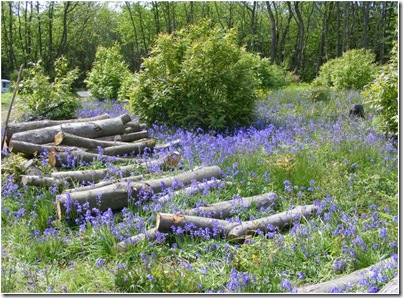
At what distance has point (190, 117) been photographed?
816 cm

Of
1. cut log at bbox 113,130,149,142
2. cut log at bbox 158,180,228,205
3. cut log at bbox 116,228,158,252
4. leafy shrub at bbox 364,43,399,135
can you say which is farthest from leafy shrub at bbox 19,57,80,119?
cut log at bbox 116,228,158,252

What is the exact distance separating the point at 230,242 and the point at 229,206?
0.51 m

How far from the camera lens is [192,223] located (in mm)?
3869

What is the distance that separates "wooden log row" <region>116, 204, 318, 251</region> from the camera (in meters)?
3.80

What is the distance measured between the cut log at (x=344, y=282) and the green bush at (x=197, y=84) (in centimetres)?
504

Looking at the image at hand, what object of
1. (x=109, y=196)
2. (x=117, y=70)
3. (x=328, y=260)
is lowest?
(x=328, y=260)

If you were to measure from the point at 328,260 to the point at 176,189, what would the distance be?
179 cm

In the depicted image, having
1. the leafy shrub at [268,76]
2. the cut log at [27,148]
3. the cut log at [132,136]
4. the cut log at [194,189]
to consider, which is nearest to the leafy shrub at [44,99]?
the cut log at [132,136]

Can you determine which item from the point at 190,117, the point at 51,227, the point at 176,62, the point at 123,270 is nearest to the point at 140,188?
the point at 51,227

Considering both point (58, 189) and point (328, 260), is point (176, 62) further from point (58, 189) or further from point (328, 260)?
point (328, 260)

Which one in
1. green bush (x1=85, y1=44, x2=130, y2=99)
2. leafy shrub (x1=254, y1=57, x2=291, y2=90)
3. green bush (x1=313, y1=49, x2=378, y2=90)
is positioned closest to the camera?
green bush (x1=85, y1=44, x2=130, y2=99)

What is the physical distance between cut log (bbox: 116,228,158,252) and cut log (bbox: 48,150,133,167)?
7.06 feet

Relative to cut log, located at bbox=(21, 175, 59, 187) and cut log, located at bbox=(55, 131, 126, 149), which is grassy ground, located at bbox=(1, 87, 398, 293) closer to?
cut log, located at bbox=(21, 175, 59, 187)

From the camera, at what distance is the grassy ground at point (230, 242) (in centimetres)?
323
